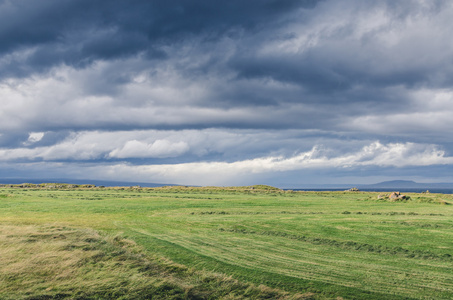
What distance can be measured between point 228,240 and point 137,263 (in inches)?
318

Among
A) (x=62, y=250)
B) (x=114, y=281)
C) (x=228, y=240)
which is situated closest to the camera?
(x=114, y=281)

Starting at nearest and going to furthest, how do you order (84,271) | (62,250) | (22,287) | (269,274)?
(22,287)
(84,271)
(269,274)
(62,250)

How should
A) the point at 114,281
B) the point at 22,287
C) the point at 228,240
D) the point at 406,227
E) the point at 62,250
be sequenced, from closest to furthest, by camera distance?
the point at 22,287 < the point at 114,281 < the point at 62,250 < the point at 228,240 < the point at 406,227

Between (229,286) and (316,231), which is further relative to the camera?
(316,231)

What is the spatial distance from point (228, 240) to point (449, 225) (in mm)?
21213

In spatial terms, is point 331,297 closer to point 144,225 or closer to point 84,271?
point 84,271

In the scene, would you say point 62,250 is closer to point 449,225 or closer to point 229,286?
point 229,286

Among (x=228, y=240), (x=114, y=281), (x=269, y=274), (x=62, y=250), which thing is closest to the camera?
(x=114, y=281)

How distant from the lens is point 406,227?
93.9 feet

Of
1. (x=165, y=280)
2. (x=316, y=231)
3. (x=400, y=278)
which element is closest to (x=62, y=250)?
(x=165, y=280)

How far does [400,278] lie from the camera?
45.7 feet

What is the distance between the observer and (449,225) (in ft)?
98.0

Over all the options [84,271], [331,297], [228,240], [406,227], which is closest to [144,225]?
[228,240]

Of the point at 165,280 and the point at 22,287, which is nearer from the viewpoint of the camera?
the point at 22,287
